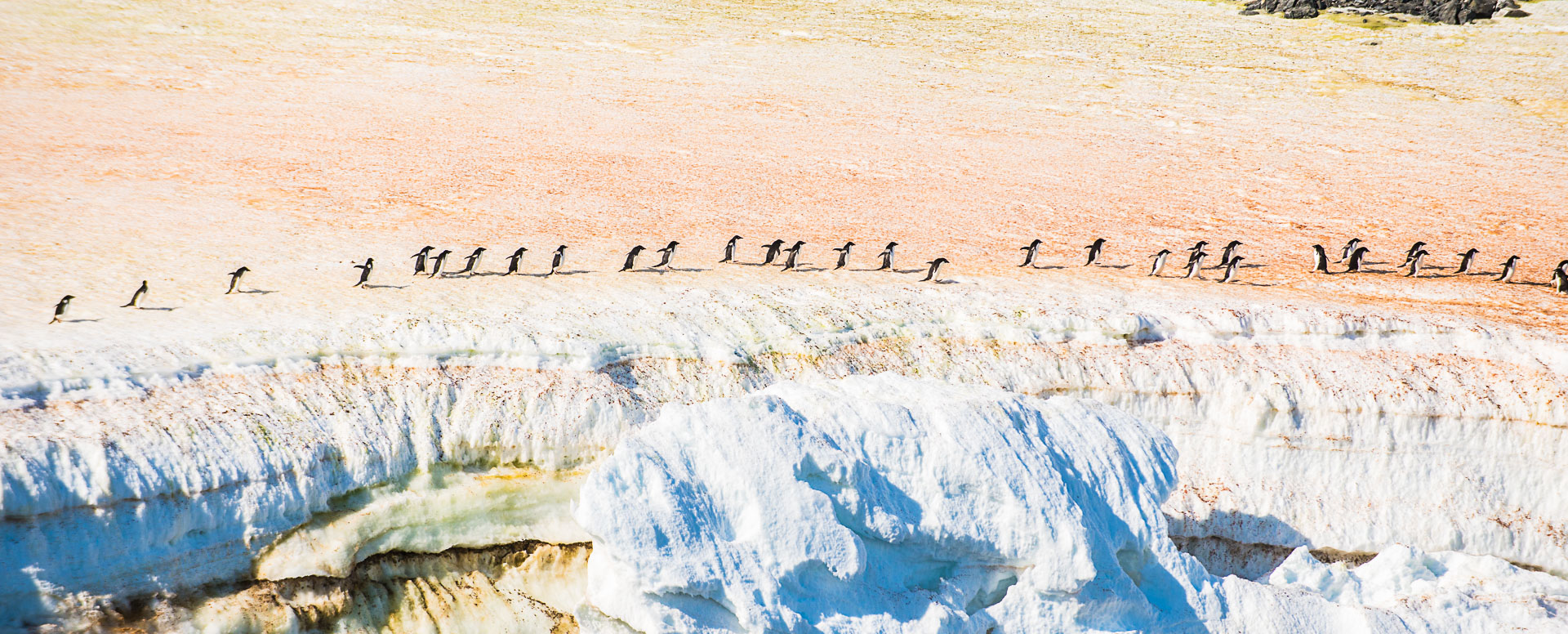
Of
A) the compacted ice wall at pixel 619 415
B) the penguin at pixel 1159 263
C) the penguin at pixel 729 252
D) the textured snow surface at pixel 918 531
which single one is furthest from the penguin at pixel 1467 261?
the penguin at pixel 729 252

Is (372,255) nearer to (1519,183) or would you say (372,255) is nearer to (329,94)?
(329,94)

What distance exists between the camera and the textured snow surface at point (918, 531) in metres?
10.7

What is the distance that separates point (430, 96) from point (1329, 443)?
81.3 ft

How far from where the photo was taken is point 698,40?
3994 cm

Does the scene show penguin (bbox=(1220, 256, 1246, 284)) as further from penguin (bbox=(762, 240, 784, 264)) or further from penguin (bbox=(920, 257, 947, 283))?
penguin (bbox=(762, 240, 784, 264))

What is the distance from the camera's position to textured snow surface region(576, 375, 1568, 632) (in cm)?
1071

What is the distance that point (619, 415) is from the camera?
12.7 metres

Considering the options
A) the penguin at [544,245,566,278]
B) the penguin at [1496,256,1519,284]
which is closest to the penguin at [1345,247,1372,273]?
the penguin at [1496,256,1519,284]

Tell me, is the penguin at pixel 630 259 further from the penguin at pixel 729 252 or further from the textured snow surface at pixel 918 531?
the textured snow surface at pixel 918 531

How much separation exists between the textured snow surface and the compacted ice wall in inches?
55.7

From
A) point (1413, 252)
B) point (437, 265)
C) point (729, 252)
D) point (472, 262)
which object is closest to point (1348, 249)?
point (1413, 252)

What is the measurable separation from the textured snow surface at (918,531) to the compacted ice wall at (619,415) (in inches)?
55.7

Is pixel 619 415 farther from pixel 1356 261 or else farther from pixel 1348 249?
pixel 1348 249

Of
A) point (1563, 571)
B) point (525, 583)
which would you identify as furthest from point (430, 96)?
point (1563, 571)
